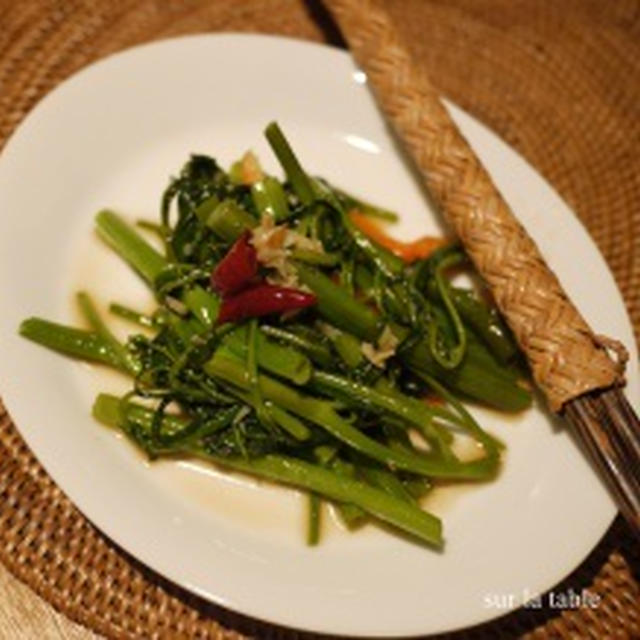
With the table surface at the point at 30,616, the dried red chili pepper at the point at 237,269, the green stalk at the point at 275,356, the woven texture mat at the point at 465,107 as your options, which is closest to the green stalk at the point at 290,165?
the dried red chili pepper at the point at 237,269

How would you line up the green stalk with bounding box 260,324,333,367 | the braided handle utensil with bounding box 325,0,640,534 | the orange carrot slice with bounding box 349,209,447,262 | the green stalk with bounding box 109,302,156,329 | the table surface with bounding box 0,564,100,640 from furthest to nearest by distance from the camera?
the orange carrot slice with bounding box 349,209,447,262, the green stalk with bounding box 109,302,156,329, the green stalk with bounding box 260,324,333,367, the braided handle utensil with bounding box 325,0,640,534, the table surface with bounding box 0,564,100,640

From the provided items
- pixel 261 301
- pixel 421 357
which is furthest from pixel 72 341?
pixel 421 357

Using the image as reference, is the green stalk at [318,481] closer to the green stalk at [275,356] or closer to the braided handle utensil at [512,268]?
the green stalk at [275,356]

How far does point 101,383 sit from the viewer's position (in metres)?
2.07

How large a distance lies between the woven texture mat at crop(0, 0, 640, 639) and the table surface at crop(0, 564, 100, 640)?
26 mm

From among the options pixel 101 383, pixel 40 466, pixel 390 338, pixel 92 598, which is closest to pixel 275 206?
pixel 390 338

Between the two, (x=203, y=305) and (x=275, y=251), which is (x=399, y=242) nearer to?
(x=275, y=251)

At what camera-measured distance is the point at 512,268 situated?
2.12 meters

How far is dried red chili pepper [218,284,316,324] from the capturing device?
2.02 metres

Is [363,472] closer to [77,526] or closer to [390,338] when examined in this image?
[390,338]

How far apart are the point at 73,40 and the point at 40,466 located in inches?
49.6

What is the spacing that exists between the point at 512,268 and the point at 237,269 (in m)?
0.61

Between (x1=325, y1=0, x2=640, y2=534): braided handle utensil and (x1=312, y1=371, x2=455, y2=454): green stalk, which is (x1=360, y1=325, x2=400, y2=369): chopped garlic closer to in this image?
(x1=312, y1=371, x2=455, y2=454): green stalk

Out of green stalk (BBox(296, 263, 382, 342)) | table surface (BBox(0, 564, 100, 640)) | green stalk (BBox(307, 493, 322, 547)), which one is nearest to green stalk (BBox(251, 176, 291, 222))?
green stalk (BBox(296, 263, 382, 342))
